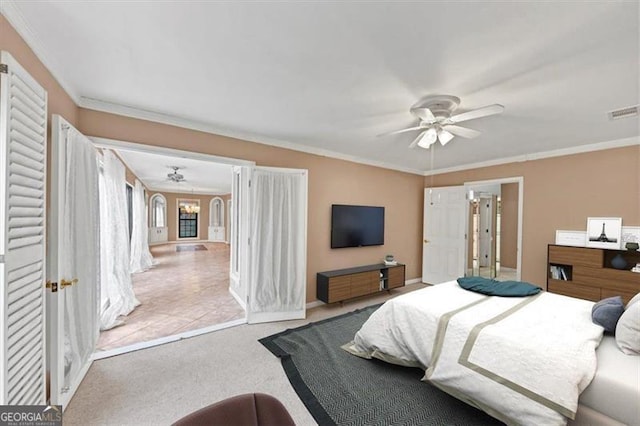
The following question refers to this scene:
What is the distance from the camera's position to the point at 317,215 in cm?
427

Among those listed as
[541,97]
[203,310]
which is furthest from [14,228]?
[541,97]

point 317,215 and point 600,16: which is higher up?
point 600,16

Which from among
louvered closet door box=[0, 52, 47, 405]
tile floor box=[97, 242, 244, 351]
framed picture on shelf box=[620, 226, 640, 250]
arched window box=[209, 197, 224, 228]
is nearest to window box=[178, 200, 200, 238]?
arched window box=[209, 197, 224, 228]

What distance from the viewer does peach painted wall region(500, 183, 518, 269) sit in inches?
263

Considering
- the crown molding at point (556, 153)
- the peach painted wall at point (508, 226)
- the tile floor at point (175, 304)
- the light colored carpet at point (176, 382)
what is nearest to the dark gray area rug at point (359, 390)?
the light colored carpet at point (176, 382)

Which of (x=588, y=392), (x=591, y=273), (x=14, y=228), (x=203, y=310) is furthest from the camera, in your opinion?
(x=203, y=310)

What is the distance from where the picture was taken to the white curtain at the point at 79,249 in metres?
1.92

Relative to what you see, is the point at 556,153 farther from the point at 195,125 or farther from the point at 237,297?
the point at 237,297

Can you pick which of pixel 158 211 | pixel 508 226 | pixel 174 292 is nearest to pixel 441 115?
pixel 174 292

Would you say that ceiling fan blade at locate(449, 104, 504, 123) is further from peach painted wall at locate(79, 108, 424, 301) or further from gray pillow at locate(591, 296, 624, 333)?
peach painted wall at locate(79, 108, 424, 301)

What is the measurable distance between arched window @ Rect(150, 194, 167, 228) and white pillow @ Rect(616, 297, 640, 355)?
43.4 feet

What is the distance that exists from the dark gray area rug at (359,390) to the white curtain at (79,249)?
1.62 metres

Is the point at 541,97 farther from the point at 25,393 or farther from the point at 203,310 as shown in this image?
the point at 203,310

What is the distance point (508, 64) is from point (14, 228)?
3.12 metres
